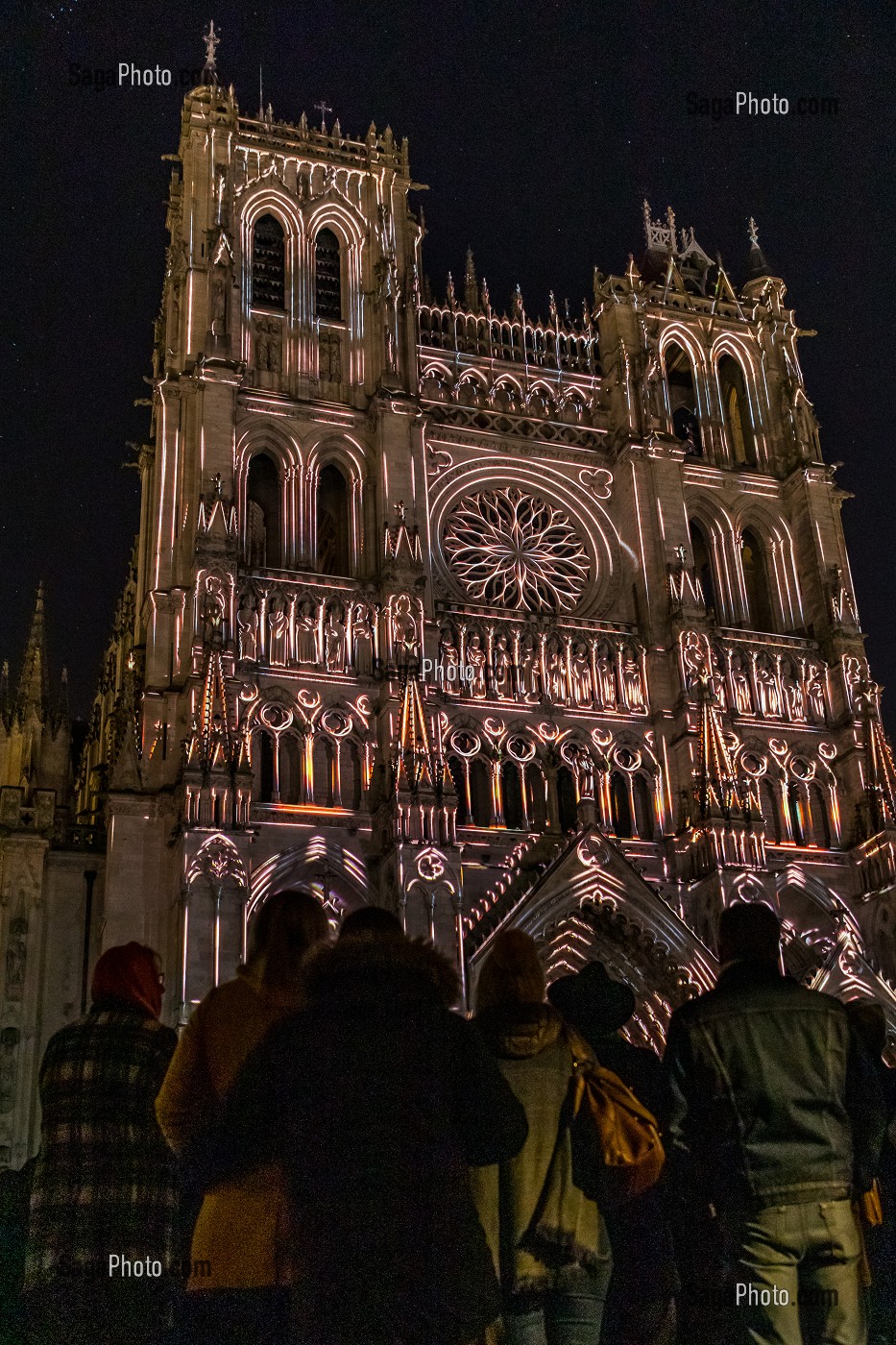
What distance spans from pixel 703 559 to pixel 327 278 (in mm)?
13637

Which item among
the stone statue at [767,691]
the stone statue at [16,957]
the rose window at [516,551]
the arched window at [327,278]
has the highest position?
the arched window at [327,278]

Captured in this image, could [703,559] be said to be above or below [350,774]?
above

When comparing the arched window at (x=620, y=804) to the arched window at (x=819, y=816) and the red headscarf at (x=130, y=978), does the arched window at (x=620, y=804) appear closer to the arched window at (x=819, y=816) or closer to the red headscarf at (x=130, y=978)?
the arched window at (x=819, y=816)

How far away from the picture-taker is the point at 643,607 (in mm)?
33750

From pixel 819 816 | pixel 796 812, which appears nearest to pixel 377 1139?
pixel 796 812

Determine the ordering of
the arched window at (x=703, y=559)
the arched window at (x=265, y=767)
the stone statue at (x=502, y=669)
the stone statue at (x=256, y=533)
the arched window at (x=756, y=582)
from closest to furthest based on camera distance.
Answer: the arched window at (x=265, y=767), the stone statue at (x=502, y=669), the stone statue at (x=256, y=533), the arched window at (x=756, y=582), the arched window at (x=703, y=559)

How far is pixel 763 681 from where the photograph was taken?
111 feet

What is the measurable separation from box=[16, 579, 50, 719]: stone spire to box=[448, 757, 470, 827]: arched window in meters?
10.6

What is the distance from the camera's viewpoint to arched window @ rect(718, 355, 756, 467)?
38.4 metres

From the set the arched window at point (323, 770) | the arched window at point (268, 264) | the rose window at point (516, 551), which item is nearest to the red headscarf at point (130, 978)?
the arched window at point (323, 770)

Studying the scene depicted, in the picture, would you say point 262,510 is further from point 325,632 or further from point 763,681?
point 763,681

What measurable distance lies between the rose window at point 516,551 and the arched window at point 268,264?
317 inches

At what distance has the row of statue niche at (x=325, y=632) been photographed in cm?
2964

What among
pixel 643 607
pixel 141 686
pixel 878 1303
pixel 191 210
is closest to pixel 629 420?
pixel 643 607
